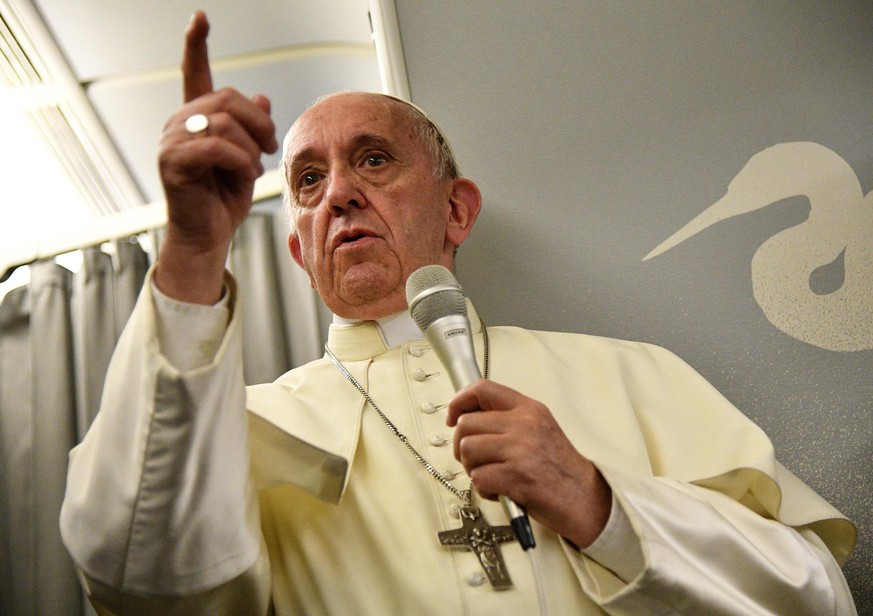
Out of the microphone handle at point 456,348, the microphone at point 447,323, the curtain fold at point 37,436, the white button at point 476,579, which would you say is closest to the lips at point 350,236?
the microphone at point 447,323

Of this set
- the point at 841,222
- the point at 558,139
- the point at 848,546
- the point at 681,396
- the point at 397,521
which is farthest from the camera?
the point at 558,139

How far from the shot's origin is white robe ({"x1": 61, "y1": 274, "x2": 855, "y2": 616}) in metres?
1.25

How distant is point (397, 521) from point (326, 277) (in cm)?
62

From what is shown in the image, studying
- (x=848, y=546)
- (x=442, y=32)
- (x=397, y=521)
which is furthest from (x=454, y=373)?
(x=442, y=32)

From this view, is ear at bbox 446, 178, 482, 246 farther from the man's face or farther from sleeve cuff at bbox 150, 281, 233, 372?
sleeve cuff at bbox 150, 281, 233, 372

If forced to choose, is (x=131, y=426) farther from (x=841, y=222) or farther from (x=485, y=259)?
(x=841, y=222)

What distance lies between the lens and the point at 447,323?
128 centimetres

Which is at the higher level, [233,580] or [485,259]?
[485,259]

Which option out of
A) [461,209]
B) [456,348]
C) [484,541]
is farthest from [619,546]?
[461,209]

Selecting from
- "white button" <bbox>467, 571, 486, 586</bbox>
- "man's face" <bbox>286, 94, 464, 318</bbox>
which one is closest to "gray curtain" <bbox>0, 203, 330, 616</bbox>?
"man's face" <bbox>286, 94, 464, 318</bbox>

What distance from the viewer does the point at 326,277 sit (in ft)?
6.42

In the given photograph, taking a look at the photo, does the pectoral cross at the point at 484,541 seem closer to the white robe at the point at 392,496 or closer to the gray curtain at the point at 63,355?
the white robe at the point at 392,496

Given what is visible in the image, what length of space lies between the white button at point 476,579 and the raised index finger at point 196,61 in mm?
899

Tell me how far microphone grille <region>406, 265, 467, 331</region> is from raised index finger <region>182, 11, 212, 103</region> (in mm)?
452
